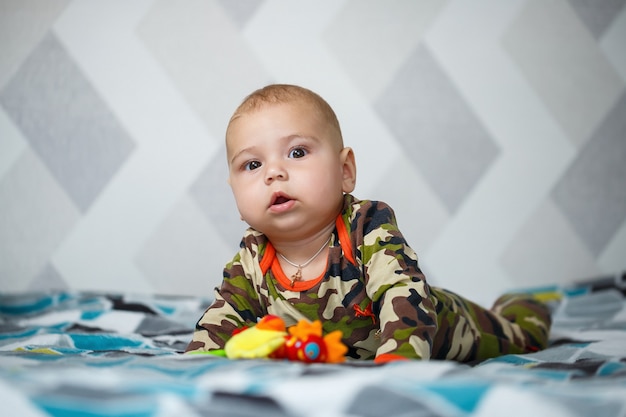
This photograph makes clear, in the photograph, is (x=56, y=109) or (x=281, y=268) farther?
(x=56, y=109)

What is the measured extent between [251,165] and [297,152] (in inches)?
3.1

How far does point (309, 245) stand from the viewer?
1035mm

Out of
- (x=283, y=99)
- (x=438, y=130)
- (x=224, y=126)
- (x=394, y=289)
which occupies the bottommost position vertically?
(x=394, y=289)

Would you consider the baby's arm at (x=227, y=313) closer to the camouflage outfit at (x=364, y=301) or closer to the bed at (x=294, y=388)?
the camouflage outfit at (x=364, y=301)

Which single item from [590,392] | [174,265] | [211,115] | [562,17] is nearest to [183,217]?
[174,265]

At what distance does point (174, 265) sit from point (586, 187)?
1.41 metres

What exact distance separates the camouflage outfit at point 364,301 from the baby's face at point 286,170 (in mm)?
61

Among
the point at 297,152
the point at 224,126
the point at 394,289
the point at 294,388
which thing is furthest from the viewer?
the point at 224,126

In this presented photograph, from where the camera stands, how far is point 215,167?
2127 millimetres

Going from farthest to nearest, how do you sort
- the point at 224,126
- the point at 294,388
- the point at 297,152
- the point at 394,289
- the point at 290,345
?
the point at 224,126 → the point at 297,152 → the point at 394,289 → the point at 290,345 → the point at 294,388

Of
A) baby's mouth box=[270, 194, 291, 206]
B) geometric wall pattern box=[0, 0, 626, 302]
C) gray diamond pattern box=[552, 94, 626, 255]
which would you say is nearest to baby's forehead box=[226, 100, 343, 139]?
baby's mouth box=[270, 194, 291, 206]

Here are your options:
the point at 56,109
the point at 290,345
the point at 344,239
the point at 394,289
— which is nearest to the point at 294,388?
the point at 290,345

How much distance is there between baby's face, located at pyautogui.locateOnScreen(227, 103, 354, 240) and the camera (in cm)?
96

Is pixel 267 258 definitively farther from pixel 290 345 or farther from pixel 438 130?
pixel 438 130
